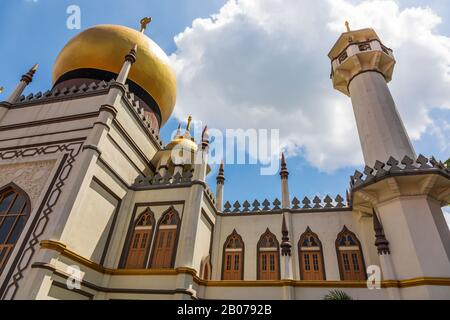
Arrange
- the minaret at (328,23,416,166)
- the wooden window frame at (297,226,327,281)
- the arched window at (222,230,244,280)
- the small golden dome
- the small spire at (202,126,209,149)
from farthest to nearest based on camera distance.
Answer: the small golden dome, the small spire at (202,126,209,149), the arched window at (222,230,244,280), the minaret at (328,23,416,166), the wooden window frame at (297,226,327,281)

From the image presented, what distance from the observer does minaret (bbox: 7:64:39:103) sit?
13077mm

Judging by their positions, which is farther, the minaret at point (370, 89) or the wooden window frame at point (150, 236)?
the minaret at point (370, 89)

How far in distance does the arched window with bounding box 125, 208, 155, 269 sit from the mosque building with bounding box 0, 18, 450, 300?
0.13 ft

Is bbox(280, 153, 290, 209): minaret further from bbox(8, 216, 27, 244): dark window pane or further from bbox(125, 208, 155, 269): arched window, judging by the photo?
bbox(8, 216, 27, 244): dark window pane

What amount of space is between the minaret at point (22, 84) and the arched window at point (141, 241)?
8326 mm

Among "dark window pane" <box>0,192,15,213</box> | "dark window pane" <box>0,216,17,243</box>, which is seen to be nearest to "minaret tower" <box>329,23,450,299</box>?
"dark window pane" <box>0,216,17,243</box>

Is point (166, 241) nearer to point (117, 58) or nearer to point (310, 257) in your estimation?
point (310, 257)

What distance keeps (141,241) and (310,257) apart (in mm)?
6448

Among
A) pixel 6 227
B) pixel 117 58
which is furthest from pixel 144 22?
pixel 6 227

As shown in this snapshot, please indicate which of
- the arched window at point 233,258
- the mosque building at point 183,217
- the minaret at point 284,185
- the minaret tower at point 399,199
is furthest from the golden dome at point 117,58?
the minaret tower at point 399,199

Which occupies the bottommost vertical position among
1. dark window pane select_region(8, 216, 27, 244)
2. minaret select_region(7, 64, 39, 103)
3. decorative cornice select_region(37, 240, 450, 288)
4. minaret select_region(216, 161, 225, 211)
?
decorative cornice select_region(37, 240, 450, 288)

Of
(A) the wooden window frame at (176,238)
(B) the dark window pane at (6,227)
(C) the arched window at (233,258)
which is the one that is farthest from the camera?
(C) the arched window at (233,258)

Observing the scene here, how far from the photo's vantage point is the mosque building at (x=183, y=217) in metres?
8.43

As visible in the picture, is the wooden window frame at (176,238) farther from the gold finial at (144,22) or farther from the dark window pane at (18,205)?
the gold finial at (144,22)
